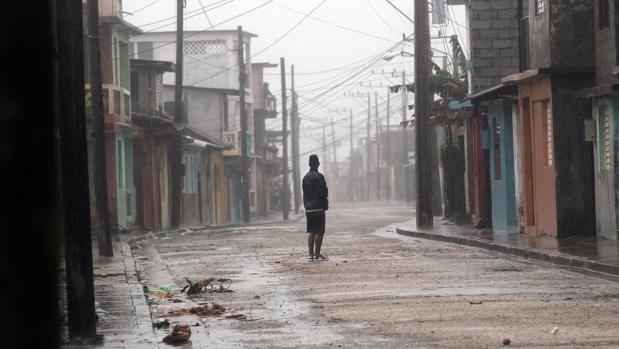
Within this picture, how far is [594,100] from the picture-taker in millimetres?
25125

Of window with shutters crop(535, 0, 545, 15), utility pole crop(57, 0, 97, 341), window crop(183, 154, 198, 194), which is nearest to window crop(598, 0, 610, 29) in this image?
window with shutters crop(535, 0, 545, 15)

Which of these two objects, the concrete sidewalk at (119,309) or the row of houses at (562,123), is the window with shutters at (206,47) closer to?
the row of houses at (562,123)

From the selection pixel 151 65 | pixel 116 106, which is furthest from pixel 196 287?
pixel 151 65

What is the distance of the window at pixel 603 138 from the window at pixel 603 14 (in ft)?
5.28

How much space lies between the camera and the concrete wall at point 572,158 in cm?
2550

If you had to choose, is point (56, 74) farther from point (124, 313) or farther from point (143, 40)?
point (143, 40)

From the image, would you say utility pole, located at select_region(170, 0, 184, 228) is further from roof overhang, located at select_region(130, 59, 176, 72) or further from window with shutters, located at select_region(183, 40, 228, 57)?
window with shutters, located at select_region(183, 40, 228, 57)

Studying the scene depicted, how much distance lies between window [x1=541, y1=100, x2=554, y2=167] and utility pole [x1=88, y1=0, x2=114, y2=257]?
9.34 metres

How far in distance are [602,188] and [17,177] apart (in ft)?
68.0

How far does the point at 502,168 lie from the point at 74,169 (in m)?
22.7

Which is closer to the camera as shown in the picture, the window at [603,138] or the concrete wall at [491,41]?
the window at [603,138]

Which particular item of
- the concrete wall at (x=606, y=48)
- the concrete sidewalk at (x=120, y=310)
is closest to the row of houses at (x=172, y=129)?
the concrete wall at (x=606, y=48)

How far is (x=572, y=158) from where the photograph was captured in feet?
84.6

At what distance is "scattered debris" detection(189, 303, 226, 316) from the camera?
1309 centimetres
